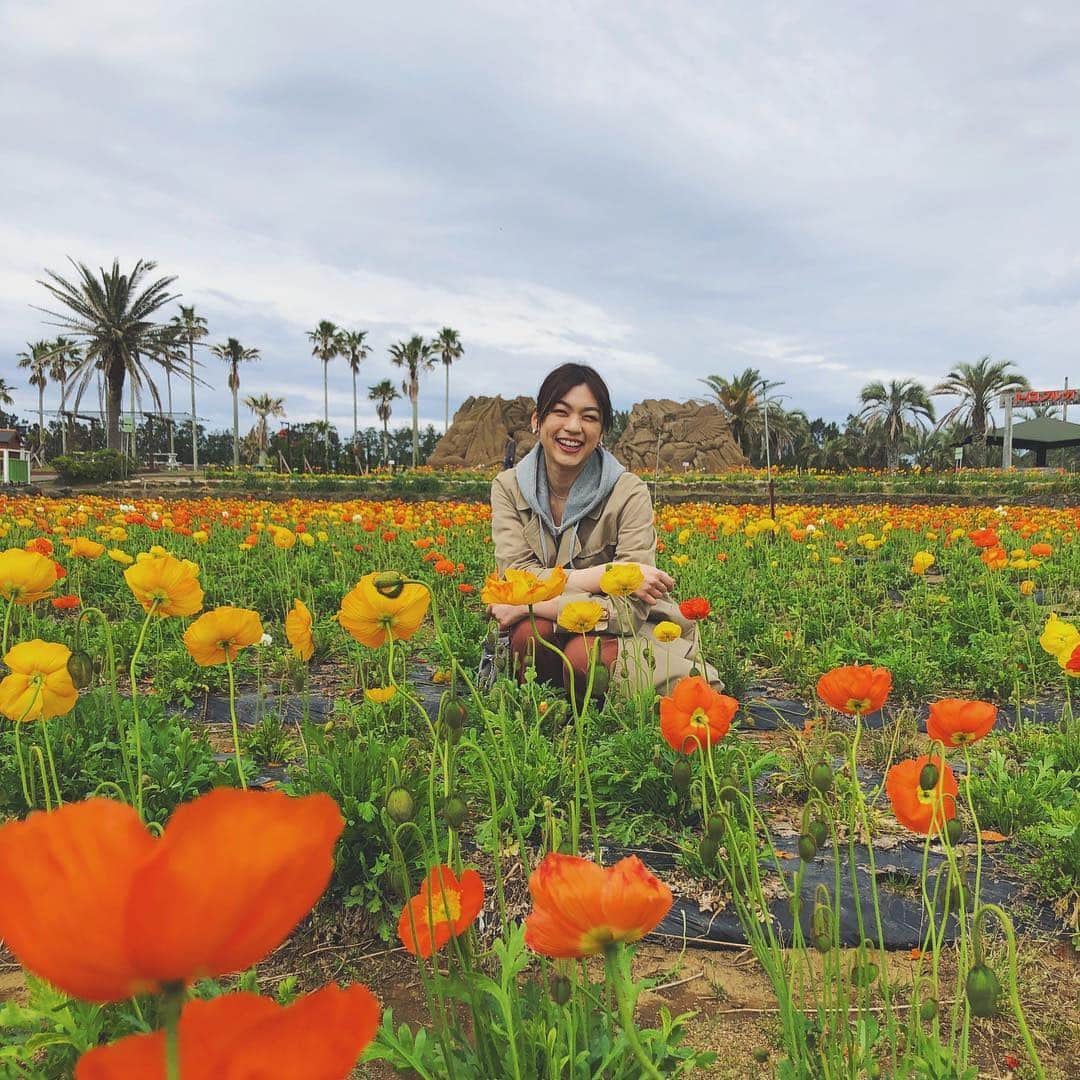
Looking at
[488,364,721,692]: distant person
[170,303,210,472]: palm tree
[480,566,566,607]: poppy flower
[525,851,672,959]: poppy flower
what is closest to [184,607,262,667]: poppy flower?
[480,566,566,607]: poppy flower

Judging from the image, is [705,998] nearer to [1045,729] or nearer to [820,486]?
[1045,729]

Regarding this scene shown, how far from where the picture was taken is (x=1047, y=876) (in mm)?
1816

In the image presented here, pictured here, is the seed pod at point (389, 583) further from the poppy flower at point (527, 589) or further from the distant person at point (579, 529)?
the distant person at point (579, 529)

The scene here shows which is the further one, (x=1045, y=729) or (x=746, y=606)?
(x=746, y=606)

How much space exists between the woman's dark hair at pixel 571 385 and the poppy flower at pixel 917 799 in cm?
192

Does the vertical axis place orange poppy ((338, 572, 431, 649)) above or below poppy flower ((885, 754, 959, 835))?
above

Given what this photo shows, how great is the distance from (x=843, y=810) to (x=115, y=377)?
107 feet

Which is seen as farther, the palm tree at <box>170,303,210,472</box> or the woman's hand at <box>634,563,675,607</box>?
the palm tree at <box>170,303,210,472</box>

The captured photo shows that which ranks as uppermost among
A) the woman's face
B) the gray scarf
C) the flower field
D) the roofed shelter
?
the roofed shelter

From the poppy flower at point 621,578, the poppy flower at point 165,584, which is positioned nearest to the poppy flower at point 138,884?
the poppy flower at point 165,584

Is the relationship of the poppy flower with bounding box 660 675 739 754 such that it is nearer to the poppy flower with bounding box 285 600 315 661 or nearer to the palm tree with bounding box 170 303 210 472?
the poppy flower with bounding box 285 600 315 661

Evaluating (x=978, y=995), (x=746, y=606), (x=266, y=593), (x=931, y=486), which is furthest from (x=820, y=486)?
(x=978, y=995)

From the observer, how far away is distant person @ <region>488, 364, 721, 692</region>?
9.11 ft

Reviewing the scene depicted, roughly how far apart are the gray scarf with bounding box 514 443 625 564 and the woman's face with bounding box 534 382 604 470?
0.08 metres
